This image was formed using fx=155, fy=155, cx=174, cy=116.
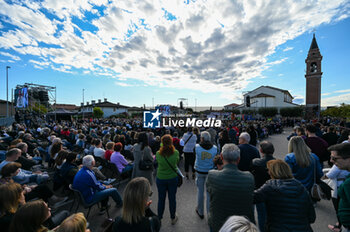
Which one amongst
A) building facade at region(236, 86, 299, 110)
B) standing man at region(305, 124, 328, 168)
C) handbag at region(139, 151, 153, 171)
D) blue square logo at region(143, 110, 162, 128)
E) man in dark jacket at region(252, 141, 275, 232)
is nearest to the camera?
man in dark jacket at region(252, 141, 275, 232)

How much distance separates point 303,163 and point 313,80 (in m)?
50.6

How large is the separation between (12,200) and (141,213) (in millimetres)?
1741

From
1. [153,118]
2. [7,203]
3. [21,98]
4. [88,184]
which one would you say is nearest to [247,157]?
[88,184]

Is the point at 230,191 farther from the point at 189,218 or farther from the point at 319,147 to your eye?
the point at 319,147

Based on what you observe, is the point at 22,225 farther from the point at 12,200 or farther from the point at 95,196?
the point at 95,196

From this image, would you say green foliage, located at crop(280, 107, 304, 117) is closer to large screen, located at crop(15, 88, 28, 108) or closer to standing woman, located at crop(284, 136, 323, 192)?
standing woman, located at crop(284, 136, 323, 192)

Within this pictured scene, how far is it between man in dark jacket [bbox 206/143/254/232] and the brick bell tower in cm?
4898

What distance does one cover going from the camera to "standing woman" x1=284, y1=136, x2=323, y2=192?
264cm

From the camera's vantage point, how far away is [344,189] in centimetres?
175

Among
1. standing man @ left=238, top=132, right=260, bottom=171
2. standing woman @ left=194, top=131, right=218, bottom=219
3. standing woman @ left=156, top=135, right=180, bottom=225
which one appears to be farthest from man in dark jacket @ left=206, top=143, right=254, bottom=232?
standing man @ left=238, top=132, right=260, bottom=171

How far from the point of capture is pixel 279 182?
170 centimetres

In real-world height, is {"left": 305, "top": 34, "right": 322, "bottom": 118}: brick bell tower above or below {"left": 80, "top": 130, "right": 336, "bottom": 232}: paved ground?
above

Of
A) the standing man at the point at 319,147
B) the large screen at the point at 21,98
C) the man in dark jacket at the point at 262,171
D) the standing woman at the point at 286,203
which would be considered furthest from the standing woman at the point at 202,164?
the large screen at the point at 21,98

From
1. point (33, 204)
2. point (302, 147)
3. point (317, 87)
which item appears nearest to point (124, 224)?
point (33, 204)
